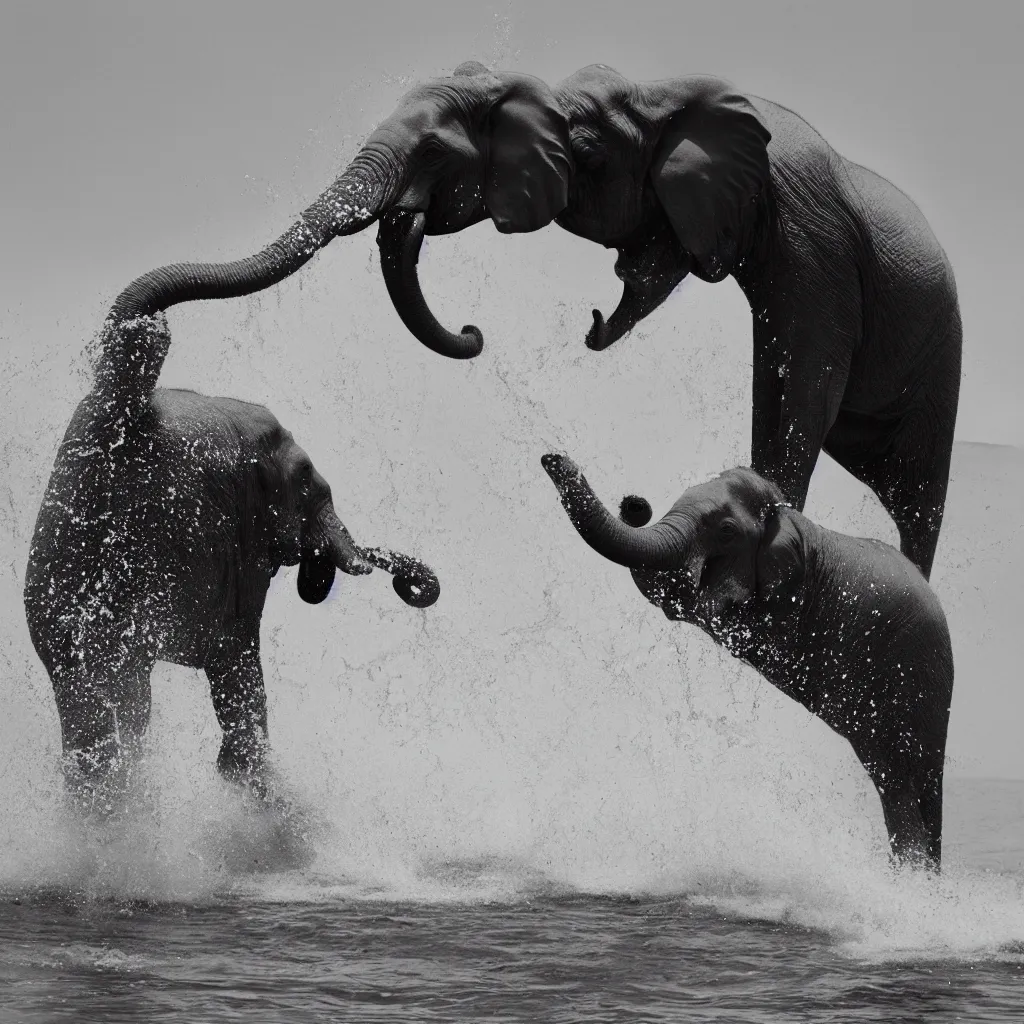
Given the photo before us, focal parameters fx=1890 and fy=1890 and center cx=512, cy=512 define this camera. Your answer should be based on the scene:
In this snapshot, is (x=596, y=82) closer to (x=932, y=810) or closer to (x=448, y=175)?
(x=448, y=175)

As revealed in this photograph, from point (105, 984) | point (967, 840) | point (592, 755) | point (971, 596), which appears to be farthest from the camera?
point (971, 596)

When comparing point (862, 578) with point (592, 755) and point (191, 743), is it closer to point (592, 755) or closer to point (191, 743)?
point (592, 755)

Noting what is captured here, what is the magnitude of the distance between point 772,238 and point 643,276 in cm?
68

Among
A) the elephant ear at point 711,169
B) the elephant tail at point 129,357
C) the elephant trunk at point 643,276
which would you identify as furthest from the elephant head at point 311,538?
the elephant ear at point 711,169

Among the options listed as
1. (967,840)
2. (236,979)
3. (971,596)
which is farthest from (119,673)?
(971,596)

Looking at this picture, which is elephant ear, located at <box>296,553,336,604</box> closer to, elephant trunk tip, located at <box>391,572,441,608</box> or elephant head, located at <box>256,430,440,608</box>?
elephant head, located at <box>256,430,440,608</box>

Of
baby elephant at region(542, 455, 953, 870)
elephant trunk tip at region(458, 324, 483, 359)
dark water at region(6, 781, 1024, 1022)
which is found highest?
elephant trunk tip at region(458, 324, 483, 359)

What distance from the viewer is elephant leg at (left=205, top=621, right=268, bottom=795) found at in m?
8.84

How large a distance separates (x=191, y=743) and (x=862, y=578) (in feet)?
15.2

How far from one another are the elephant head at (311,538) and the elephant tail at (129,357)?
0.77 m

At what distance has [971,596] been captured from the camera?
1063 inches

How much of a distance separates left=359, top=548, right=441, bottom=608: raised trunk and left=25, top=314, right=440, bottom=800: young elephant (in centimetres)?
63

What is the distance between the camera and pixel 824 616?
790cm

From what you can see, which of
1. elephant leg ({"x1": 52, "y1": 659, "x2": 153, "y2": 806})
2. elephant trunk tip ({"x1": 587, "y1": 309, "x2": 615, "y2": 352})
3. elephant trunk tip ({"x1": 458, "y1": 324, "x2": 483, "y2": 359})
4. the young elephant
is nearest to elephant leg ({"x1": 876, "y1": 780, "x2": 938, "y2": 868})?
elephant trunk tip ({"x1": 587, "y1": 309, "x2": 615, "y2": 352})
